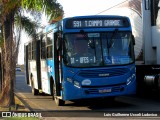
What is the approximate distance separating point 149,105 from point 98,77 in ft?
8.25

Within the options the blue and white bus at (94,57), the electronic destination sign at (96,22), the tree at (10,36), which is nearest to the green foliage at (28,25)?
the tree at (10,36)

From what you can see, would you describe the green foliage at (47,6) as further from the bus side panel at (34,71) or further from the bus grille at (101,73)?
the bus side panel at (34,71)

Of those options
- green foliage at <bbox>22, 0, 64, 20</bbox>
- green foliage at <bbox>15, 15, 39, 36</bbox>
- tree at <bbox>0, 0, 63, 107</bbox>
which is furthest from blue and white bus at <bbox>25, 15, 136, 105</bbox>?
green foliage at <bbox>15, 15, 39, 36</bbox>

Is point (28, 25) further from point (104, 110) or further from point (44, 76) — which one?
point (104, 110)

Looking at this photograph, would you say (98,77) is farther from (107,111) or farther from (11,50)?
(11,50)

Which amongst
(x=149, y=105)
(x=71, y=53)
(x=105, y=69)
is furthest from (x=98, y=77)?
(x=149, y=105)

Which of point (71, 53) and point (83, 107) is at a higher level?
point (71, 53)

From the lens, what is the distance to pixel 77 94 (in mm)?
13242

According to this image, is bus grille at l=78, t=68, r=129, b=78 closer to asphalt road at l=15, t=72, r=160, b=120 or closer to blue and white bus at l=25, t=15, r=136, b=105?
blue and white bus at l=25, t=15, r=136, b=105

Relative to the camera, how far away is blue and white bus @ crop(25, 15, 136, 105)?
13258mm

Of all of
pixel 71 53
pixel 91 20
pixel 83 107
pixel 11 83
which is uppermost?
pixel 91 20

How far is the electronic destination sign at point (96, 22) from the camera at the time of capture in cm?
1364

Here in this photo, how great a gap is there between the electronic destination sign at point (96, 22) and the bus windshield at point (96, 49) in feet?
0.97

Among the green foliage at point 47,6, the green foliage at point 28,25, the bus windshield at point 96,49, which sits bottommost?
the bus windshield at point 96,49
